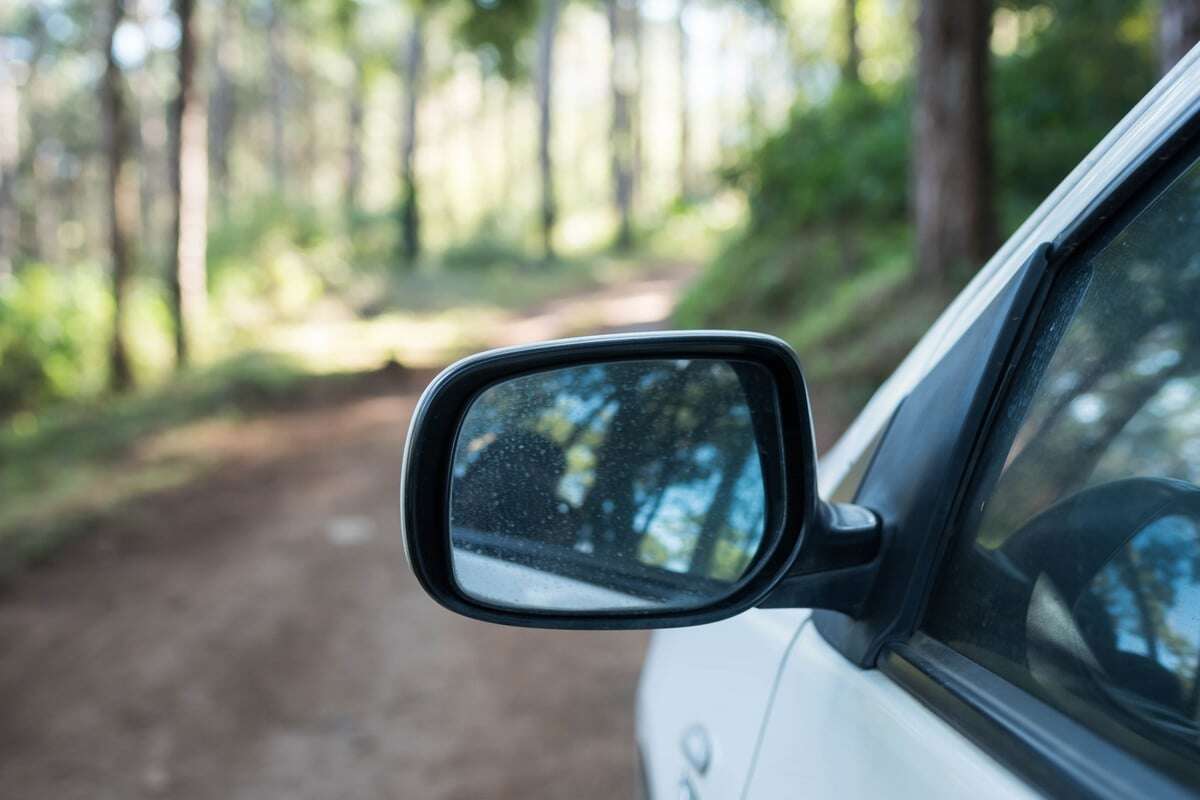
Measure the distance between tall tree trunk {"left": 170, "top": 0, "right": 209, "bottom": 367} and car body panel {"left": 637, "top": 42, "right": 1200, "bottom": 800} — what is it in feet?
43.3

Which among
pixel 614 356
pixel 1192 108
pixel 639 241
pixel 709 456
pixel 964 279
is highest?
pixel 1192 108

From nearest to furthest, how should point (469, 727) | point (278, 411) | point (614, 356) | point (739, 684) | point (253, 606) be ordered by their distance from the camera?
point (614, 356) → point (739, 684) → point (469, 727) → point (253, 606) → point (278, 411)

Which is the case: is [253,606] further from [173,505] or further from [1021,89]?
[1021,89]

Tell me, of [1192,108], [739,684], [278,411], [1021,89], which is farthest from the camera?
[278,411]

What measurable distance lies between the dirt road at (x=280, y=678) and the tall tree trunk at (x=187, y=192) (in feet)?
20.7

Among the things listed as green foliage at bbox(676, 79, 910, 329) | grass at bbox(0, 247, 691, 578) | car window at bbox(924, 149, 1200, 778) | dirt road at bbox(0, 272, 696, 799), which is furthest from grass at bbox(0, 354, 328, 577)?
car window at bbox(924, 149, 1200, 778)

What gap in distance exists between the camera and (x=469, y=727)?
502 cm

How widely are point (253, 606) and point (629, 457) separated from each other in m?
5.54

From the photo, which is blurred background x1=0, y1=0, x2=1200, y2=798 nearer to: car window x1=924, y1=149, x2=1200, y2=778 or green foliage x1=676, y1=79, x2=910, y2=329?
green foliage x1=676, y1=79, x2=910, y2=329

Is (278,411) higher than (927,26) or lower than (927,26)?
lower

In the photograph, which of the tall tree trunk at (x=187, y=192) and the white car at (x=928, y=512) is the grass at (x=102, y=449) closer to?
the tall tree trunk at (x=187, y=192)

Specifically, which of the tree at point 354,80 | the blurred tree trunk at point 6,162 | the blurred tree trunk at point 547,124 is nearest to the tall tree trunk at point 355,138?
the tree at point 354,80

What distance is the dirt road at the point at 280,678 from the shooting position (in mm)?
4578

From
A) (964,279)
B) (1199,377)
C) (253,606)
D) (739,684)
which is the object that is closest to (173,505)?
(253,606)
